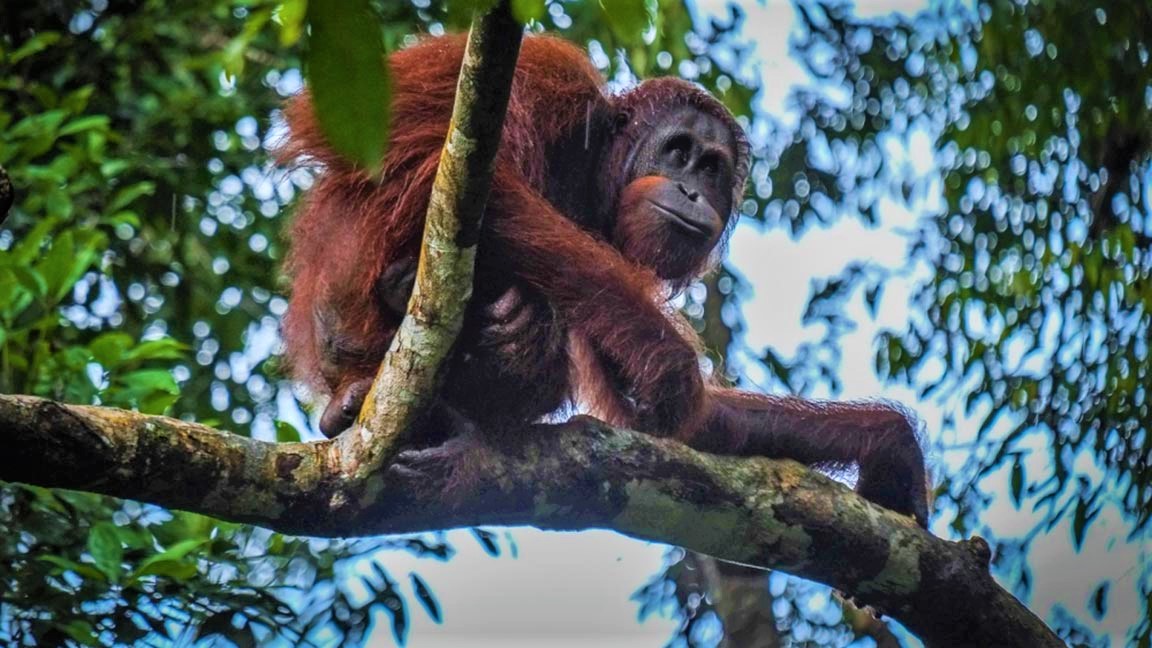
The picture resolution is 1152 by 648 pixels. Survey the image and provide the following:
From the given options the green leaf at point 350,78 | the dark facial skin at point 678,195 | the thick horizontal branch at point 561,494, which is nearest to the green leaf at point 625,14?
the green leaf at point 350,78

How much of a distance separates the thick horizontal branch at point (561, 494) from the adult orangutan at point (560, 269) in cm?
11

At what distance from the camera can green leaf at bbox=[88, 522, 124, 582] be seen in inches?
107

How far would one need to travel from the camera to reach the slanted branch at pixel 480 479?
1.64 metres

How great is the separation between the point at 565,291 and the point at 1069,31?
2.43m

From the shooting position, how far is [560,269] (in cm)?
218

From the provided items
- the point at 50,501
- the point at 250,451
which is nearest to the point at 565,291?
the point at 250,451

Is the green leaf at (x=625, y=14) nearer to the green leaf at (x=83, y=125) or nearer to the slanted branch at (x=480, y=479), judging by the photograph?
the slanted branch at (x=480, y=479)

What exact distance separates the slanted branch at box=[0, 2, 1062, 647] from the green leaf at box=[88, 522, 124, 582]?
0.97 m

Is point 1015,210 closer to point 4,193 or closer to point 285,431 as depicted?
point 285,431

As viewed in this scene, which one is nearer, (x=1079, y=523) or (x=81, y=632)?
(x=81, y=632)

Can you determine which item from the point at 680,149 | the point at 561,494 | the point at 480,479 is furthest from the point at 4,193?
the point at 680,149

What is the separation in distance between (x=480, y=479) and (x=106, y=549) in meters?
1.10

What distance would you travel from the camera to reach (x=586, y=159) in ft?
8.43

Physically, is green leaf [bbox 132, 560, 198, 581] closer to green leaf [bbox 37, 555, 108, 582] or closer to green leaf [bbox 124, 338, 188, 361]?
green leaf [bbox 37, 555, 108, 582]
